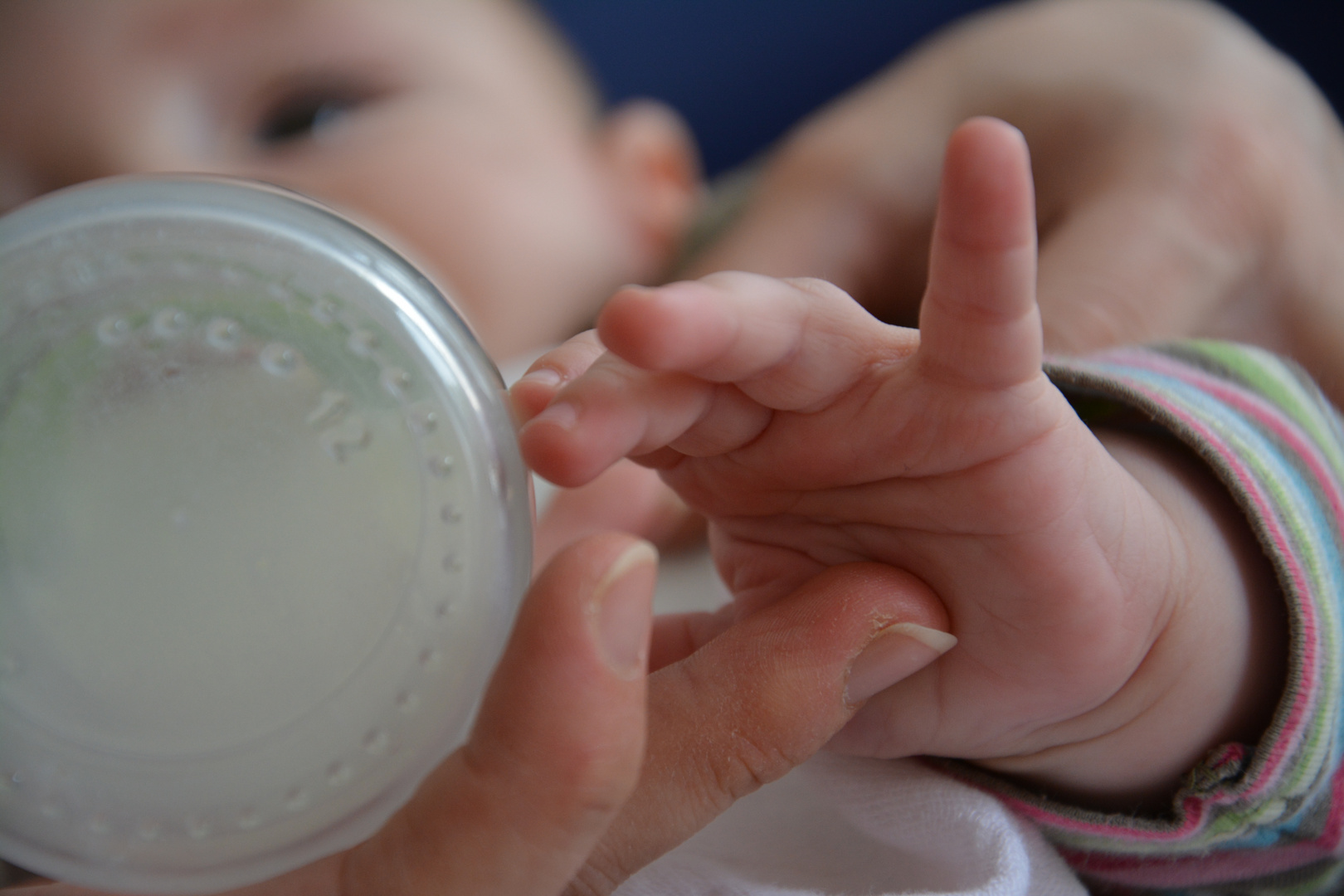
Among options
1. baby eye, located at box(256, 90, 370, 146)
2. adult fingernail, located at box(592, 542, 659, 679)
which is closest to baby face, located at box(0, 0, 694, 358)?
baby eye, located at box(256, 90, 370, 146)

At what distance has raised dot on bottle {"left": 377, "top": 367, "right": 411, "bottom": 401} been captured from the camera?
0.39 meters

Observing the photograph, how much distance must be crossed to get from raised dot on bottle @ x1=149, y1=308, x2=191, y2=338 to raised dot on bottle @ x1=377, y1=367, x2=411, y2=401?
79 mm

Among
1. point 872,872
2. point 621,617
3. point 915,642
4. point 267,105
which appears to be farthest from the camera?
point 267,105

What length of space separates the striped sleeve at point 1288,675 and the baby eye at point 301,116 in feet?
2.66

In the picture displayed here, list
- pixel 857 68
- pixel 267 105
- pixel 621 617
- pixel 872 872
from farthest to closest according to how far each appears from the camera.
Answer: pixel 857 68 → pixel 267 105 → pixel 872 872 → pixel 621 617

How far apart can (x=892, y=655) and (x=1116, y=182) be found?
0.53 meters

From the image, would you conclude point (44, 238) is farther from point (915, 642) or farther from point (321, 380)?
point (915, 642)

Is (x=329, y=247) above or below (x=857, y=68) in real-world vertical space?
above

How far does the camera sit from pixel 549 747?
0.35 metres

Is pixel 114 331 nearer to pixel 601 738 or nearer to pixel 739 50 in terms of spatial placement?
pixel 601 738

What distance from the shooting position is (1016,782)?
1.92ft

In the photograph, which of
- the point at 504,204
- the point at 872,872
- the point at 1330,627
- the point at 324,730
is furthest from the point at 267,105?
the point at 1330,627

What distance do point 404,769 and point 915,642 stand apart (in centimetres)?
24

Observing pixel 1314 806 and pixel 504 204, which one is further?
pixel 504 204
